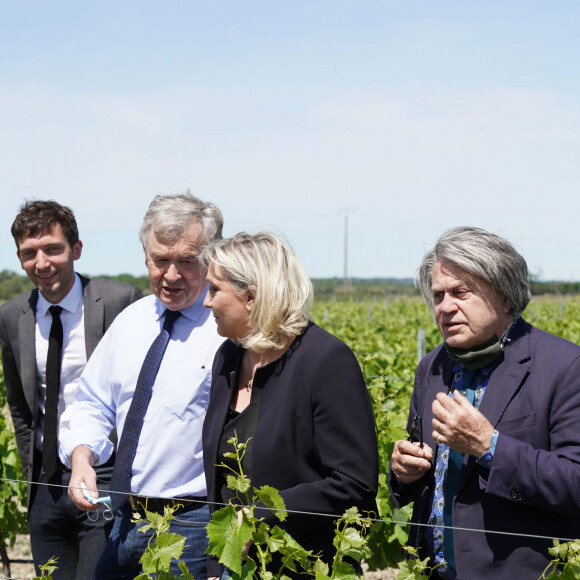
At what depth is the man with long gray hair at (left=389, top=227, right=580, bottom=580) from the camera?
197cm

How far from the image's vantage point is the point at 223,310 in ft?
7.55

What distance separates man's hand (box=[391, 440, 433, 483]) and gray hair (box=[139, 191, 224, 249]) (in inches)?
38.3

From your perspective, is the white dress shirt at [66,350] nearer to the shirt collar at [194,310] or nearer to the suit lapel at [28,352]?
the suit lapel at [28,352]

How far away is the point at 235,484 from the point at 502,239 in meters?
0.97

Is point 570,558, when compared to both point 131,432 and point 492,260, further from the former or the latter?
point 131,432

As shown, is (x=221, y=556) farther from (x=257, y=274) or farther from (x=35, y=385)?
(x=35, y=385)

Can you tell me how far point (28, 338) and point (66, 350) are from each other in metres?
0.18

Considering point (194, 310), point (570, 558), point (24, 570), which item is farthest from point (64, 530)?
point (24, 570)

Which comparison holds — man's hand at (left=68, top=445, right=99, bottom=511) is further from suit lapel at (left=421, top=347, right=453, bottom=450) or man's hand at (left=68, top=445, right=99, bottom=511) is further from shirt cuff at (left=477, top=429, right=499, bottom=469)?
shirt cuff at (left=477, top=429, right=499, bottom=469)

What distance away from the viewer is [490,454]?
6.55ft

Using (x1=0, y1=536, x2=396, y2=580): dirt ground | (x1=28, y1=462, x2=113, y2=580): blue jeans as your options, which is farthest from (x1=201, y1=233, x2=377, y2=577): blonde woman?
(x1=0, y1=536, x2=396, y2=580): dirt ground

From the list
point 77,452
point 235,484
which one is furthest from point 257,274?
point 77,452

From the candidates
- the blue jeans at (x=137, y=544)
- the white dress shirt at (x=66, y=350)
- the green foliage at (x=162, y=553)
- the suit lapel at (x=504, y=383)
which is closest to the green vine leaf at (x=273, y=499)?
the green foliage at (x=162, y=553)

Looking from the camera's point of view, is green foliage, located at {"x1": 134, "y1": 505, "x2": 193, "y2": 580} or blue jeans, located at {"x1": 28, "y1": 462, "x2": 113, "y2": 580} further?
blue jeans, located at {"x1": 28, "y1": 462, "x2": 113, "y2": 580}
